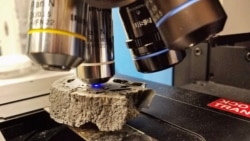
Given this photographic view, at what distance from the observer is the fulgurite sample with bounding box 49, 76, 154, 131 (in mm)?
400

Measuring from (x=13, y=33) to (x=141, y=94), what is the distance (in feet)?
1.67

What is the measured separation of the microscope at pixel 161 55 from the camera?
0.80ft

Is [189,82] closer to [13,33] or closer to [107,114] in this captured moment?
[107,114]

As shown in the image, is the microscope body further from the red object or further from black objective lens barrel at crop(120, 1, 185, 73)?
the red object

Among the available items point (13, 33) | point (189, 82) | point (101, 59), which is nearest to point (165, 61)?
point (101, 59)

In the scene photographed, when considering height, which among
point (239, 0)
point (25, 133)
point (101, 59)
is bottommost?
point (25, 133)

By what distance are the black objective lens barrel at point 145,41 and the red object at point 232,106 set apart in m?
0.19

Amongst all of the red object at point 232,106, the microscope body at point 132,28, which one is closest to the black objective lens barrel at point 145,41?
the microscope body at point 132,28

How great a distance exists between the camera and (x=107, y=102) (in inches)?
15.8

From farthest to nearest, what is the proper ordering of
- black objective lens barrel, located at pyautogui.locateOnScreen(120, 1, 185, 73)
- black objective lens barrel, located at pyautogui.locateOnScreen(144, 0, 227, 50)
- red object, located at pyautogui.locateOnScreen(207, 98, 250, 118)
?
red object, located at pyautogui.locateOnScreen(207, 98, 250, 118)
black objective lens barrel, located at pyautogui.locateOnScreen(120, 1, 185, 73)
black objective lens barrel, located at pyautogui.locateOnScreen(144, 0, 227, 50)

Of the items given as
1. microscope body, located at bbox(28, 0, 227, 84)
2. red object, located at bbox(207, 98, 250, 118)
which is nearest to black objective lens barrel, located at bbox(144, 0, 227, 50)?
microscope body, located at bbox(28, 0, 227, 84)

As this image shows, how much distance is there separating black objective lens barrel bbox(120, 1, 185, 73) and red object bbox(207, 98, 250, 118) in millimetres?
189

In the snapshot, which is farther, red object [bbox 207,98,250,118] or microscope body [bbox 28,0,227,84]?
red object [bbox 207,98,250,118]

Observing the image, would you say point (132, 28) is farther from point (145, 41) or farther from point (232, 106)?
point (232, 106)
